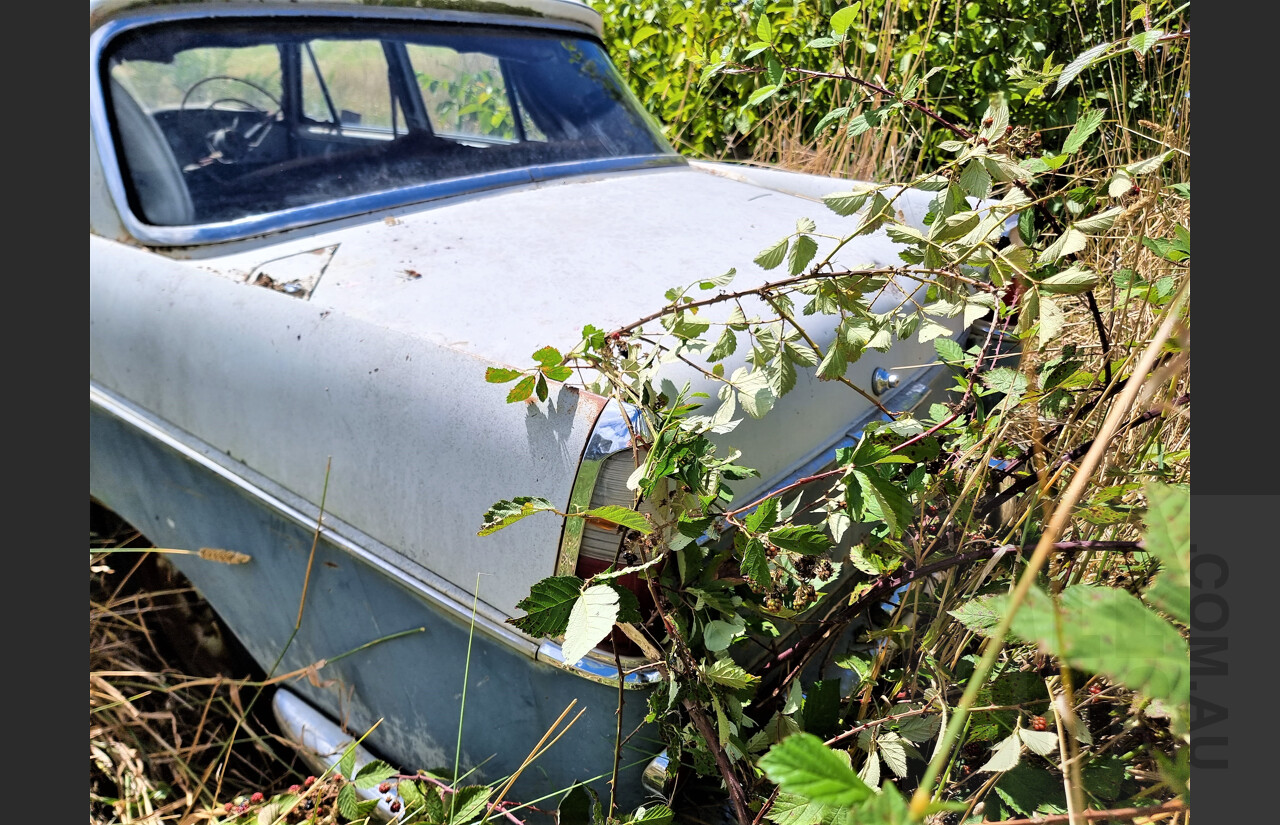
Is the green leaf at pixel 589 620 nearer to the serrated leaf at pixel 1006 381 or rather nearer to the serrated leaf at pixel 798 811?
the serrated leaf at pixel 798 811

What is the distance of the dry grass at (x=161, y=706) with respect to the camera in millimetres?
1980

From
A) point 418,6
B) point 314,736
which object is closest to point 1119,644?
point 314,736

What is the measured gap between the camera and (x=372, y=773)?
5.31ft

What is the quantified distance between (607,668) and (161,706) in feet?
4.90

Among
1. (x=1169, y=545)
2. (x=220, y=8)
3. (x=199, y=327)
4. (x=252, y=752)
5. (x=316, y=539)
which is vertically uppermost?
(x=220, y=8)

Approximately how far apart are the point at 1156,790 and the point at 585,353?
3.06 ft

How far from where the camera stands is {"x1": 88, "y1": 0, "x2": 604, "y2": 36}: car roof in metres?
2.04

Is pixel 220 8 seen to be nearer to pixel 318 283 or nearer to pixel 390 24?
pixel 390 24

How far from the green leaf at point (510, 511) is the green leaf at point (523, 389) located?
0.14 m

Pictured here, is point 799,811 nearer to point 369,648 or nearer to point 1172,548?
point 1172,548

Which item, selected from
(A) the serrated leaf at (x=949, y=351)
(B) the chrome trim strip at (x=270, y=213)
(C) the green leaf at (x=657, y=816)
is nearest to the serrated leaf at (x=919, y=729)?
(C) the green leaf at (x=657, y=816)

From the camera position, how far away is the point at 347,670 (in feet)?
5.57

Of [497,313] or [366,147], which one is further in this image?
[366,147]

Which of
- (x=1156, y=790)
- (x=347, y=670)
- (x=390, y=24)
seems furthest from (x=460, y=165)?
(x=1156, y=790)
